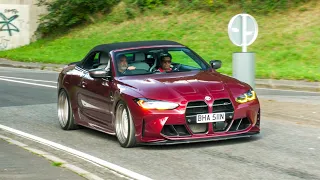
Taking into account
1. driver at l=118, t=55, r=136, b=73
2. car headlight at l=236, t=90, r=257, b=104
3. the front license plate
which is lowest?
the front license plate

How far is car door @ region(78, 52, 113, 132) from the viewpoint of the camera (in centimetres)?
1224

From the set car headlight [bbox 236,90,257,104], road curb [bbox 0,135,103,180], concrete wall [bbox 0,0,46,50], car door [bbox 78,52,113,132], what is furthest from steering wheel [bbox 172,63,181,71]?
concrete wall [bbox 0,0,46,50]

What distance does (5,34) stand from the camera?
152 feet

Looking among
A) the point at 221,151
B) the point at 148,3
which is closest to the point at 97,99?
the point at 221,151

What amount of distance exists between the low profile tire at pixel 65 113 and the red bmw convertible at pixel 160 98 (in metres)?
0.42

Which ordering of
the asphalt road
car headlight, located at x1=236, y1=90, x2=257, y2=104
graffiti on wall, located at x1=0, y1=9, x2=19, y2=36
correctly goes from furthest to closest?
graffiti on wall, located at x1=0, y1=9, x2=19, y2=36 < car headlight, located at x1=236, y1=90, x2=257, y2=104 < the asphalt road

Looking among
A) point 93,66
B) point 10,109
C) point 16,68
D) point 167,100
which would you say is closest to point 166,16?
point 16,68

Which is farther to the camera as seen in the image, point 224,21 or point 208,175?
point 224,21

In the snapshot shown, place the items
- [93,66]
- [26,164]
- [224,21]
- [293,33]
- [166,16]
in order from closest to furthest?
[26,164], [93,66], [293,33], [224,21], [166,16]

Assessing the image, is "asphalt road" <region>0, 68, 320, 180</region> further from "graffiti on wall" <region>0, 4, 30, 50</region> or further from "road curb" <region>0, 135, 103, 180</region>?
"graffiti on wall" <region>0, 4, 30, 50</region>

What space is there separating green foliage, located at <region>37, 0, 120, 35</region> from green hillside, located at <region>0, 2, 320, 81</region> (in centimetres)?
67

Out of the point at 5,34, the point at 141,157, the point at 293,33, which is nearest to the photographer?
the point at 141,157

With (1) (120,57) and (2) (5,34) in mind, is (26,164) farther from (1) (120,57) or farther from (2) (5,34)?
(2) (5,34)

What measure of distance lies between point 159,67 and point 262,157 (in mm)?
2867
